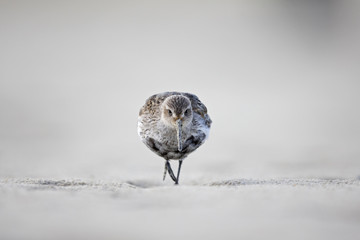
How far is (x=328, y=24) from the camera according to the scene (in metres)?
22.8

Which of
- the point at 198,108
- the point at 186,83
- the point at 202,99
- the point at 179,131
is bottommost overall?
the point at 179,131

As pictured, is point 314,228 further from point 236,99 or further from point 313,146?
point 236,99

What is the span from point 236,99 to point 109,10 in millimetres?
14610

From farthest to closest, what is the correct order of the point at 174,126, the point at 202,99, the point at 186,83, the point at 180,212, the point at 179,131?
the point at 186,83 < the point at 202,99 < the point at 174,126 < the point at 179,131 < the point at 180,212

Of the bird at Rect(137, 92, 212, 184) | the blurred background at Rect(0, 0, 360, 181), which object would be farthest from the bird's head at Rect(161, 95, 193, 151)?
the blurred background at Rect(0, 0, 360, 181)

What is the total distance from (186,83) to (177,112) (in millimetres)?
10814

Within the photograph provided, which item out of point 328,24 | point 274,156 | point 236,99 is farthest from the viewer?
point 328,24

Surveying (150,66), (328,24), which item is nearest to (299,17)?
(328,24)

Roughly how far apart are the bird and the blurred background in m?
1.22

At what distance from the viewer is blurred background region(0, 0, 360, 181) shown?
30.3ft

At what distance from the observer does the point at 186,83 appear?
16.5 m

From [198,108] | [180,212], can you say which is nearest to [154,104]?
[198,108]

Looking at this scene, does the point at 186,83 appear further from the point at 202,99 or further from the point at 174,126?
the point at 174,126

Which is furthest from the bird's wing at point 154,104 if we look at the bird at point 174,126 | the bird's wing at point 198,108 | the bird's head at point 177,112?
the bird's wing at point 198,108
